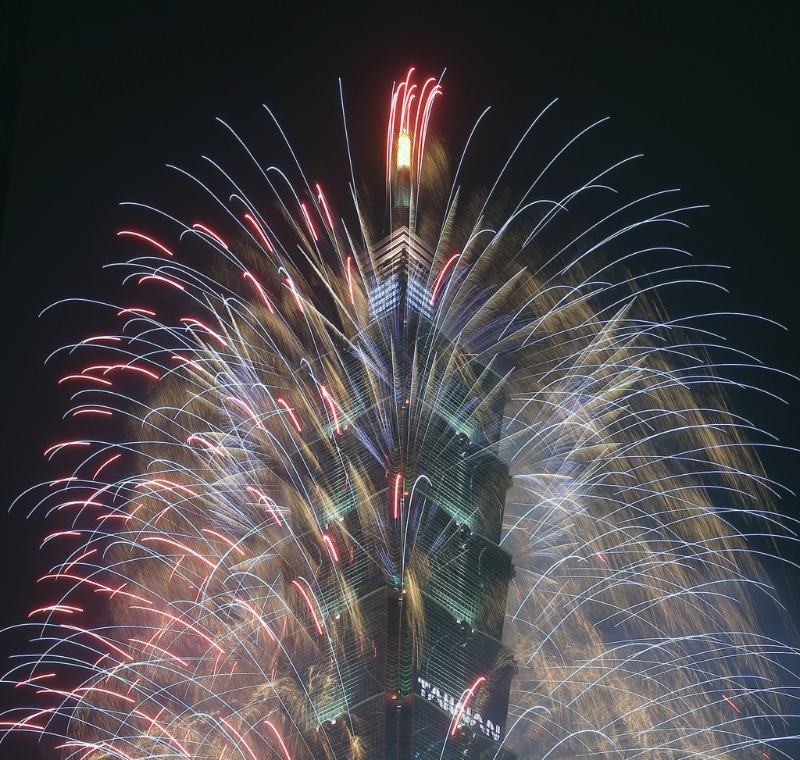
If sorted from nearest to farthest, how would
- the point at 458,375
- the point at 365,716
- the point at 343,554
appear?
the point at 365,716 < the point at 343,554 < the point at 458,375

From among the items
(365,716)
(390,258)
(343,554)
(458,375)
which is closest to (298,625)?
(343,554)

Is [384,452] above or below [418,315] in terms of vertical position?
below

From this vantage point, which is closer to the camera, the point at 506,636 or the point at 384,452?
the point at 384,452

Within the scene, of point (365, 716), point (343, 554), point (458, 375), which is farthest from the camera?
point (458, 375)

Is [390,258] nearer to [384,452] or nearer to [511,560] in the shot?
[384,452]

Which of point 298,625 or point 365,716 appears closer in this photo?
point 365,716

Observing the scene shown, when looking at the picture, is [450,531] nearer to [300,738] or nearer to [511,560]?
[511,560]

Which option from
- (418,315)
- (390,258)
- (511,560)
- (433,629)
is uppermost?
(390,258)

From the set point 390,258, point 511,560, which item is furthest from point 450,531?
point 390,258

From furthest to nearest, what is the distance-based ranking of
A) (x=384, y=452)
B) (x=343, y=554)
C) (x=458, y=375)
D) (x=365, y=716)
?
(x=458, y=375) → (x=343, y=554) → (x=384, y=452) → (x=365, y=716)
